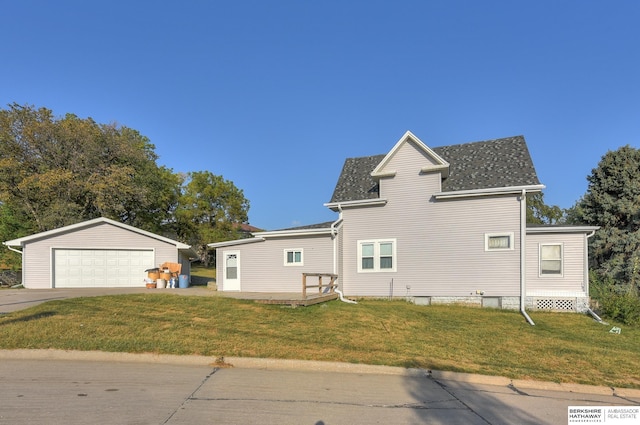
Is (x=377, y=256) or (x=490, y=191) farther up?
(x=490, y=191)

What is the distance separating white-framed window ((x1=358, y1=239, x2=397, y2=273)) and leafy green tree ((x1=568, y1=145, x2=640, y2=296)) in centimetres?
1389

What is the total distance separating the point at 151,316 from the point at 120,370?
3.72m

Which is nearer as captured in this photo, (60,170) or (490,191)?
(490,191)

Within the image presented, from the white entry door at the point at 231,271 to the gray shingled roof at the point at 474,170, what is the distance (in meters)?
5.52

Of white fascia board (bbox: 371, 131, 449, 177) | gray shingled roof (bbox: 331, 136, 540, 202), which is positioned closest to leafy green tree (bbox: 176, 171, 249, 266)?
gray shingled roof (bbox: 331, 136, 540, 202)

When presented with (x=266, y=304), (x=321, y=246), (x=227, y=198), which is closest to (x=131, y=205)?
(x=227, y=198)

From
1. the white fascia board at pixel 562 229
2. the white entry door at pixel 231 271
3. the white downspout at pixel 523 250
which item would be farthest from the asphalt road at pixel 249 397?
the white entry door at pixel 231 271

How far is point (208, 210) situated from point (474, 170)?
29768 millimetres

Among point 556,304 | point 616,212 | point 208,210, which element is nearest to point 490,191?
point 556,304

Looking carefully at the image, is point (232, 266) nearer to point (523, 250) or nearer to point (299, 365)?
point (299, 365)

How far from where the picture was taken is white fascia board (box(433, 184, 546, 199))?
42.9ft

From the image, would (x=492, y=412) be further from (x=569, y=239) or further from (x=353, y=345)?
(x=569, y=239)

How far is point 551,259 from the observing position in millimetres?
13570

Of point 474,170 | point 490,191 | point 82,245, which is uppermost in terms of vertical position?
point 474,170
